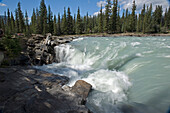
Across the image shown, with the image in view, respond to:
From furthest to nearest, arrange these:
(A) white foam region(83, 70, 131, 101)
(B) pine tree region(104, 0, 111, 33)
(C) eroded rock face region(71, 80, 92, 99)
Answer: (B) pine tree region(104, 0, 111, 33), (A) white foam region(83, 70, 131, 101), (C) eroded rock face region(71, 80, 92, 99)

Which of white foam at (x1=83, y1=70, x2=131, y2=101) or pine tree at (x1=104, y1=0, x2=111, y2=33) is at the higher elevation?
pine tree at (x1=104, y1=0, x2=111, y2=33)

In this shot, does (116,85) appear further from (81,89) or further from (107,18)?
(107,18)

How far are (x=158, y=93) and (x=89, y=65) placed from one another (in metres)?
6.67

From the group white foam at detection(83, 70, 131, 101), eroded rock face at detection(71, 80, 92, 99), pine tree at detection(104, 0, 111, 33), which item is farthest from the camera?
pine tree at detection(104, 0, 111, 33)

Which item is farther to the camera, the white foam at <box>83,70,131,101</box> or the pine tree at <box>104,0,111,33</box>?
the pine tree at <box>104,0,111,33</box>

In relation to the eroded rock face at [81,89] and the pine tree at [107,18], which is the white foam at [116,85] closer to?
the eroded rock face at [81,89]

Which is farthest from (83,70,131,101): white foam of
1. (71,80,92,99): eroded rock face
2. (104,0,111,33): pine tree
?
(104,0,111,33): pine tree

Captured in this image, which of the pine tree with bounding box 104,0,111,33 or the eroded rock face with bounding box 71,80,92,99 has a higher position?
the pine tree with bounding box 104,0,111,33

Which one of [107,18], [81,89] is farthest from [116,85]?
[107,18]

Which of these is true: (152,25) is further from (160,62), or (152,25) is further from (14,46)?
(14,46)

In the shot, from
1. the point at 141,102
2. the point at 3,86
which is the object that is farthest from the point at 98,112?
the point at 3,86

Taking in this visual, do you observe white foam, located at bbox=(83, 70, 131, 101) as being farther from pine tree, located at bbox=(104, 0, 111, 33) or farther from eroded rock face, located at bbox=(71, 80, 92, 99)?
pine tree, located at bbox=(104, 0, 111, 33)

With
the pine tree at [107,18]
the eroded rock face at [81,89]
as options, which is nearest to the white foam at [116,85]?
the eroded rock face at [81,89]

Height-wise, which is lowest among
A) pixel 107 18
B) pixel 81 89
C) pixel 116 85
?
pixel 116 85
